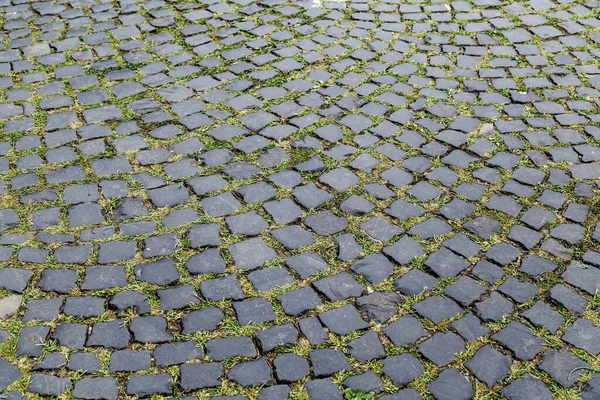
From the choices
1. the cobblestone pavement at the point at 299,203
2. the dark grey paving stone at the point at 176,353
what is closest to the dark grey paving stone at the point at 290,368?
the cobblestone pavement at the point at 299,203

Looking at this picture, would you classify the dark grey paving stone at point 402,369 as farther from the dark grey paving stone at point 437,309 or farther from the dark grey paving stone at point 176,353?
the dark grey paving stone at point 176,353

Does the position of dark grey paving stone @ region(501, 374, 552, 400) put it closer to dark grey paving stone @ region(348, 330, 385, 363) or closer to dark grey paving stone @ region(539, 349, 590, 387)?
dark grey paving stone @ region(539, 349, 590, 387)

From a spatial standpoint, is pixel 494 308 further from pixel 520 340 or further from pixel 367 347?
pixel 367 347

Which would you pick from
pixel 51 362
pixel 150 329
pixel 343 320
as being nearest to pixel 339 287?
pixel 343 320

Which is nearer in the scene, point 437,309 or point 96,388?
point 96,388

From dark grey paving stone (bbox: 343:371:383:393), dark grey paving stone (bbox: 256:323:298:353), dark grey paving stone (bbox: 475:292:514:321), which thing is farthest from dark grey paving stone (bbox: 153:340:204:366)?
dark grey paving stone (bbox: 475:292:514:321)

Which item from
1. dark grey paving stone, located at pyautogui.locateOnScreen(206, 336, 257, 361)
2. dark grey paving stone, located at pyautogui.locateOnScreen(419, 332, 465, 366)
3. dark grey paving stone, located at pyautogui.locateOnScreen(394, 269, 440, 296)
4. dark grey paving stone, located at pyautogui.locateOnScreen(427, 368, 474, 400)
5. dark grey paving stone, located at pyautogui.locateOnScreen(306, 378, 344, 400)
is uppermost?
dark grey paving stone, located at pyautogui.locateOnScreen(394, 269, 440, 296)

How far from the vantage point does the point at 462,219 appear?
13.3 feet

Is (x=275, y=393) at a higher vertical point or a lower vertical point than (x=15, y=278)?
lower

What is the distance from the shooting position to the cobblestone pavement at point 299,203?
10.7 ft

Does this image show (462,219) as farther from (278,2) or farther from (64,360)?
(278,2)

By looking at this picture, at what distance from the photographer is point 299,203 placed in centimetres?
418

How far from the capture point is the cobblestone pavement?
3.27 m

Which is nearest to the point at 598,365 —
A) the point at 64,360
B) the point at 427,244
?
the point at 427,244
